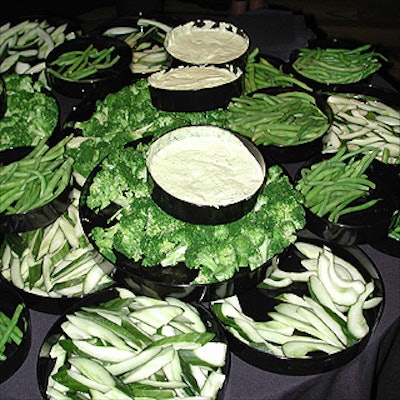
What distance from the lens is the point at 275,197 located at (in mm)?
1771

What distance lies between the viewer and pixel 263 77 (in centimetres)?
282

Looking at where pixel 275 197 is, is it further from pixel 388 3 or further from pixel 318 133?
pixel 388 3

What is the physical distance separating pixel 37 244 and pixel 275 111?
4.01ft

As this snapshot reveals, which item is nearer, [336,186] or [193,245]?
[193,245]

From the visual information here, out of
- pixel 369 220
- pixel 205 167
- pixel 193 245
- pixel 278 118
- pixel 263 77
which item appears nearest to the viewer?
pixel 193 245

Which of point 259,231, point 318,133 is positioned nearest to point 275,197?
point 259,231

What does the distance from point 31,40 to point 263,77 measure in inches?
59.1

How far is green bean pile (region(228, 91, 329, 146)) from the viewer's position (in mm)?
2316

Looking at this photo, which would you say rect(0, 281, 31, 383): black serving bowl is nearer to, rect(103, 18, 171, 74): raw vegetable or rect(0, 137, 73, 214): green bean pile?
rect(0, 137, 73, 214): green bean pile

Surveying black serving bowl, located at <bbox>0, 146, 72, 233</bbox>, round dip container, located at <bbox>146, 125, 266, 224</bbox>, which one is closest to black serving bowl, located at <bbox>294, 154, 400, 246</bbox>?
round dip container, located at <bbox>146, 125, 266, 224</bbox>

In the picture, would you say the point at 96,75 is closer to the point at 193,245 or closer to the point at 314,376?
the point at 193,245

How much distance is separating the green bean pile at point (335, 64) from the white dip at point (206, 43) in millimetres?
389

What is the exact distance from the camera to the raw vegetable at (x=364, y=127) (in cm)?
242

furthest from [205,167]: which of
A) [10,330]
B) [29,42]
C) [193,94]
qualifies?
[29,42]
